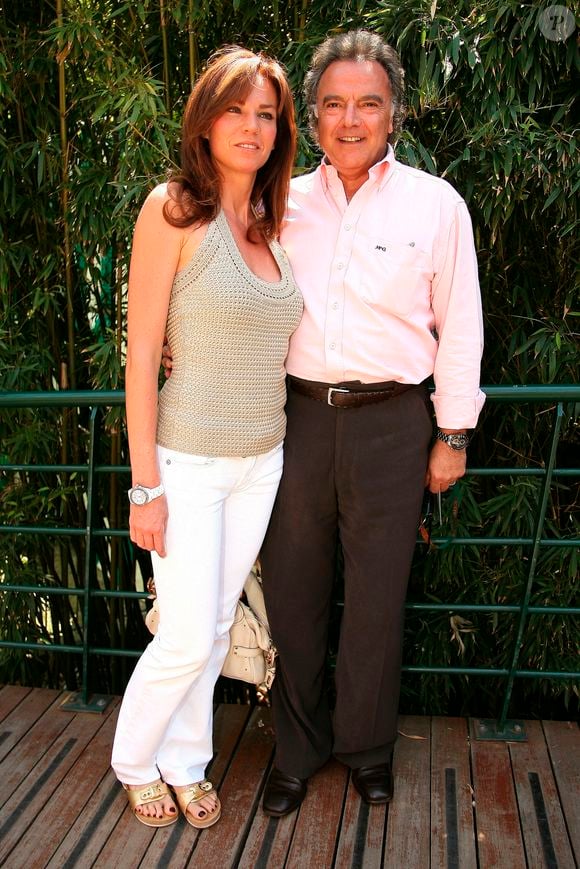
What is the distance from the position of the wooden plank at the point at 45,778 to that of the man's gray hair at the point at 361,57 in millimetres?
1774

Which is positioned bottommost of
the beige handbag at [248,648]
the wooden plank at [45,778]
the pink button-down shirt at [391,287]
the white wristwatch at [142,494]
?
the wooden plank at [45,778]

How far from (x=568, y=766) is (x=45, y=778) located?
1395mm

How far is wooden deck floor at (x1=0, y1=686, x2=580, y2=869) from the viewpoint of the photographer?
2145mm

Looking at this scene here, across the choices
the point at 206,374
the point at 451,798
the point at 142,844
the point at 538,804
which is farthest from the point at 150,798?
the point at 206,374

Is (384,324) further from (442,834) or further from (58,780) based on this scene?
(58,780)

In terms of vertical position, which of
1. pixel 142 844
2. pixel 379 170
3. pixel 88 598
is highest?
pixel 379 170

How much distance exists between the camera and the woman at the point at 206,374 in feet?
6.42

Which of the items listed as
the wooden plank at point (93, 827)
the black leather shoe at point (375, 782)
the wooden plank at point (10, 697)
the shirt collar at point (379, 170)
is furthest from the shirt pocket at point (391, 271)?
the wooden plank at point (10, 697)

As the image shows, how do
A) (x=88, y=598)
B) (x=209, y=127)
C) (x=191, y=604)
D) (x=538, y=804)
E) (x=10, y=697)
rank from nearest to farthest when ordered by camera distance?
(x=209, y=127) < (x=191, y=604) < (x=538, y=804) < (x=88, y=598) < (x=10, y=697)

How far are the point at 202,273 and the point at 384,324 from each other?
0.45 meters

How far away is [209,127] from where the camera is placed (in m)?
1.97

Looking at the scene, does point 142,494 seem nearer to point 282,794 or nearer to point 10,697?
point 282,794

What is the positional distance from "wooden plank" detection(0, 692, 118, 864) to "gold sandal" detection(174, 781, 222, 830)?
331 millimetres

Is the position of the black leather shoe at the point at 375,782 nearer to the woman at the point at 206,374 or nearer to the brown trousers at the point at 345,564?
the brown trousers at the point at 345,564
